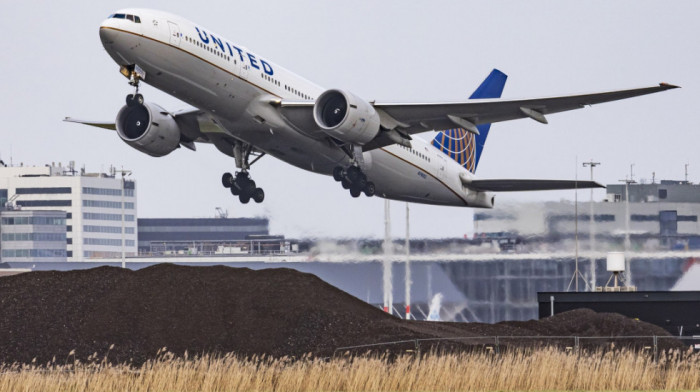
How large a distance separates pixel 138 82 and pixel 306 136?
6528 millimetres

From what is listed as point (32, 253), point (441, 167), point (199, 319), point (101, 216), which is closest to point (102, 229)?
point (101, 216)

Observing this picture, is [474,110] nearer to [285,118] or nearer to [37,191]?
[285,118]

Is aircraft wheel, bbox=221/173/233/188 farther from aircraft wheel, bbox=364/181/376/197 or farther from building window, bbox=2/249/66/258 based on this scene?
building window, bbox=2/249/66/258

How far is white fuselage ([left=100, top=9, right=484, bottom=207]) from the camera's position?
130 ft

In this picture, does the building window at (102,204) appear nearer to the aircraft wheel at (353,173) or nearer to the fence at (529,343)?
the aircraft wheel at (353,173)

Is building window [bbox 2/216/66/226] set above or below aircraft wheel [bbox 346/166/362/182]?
below

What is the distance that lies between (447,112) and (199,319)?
13161 millimetres

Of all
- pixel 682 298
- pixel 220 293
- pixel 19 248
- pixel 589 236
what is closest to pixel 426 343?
pixel 220 293

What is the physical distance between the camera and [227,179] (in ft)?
165

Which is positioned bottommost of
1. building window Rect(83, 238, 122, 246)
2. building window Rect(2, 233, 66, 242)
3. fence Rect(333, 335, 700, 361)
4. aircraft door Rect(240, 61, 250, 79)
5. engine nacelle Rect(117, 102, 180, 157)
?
fence Rect(333, 335, 700, 361)

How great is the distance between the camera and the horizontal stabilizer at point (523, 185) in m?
48.4

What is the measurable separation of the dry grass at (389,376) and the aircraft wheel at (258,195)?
17.3 m

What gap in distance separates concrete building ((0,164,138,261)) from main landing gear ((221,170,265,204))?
10877cm

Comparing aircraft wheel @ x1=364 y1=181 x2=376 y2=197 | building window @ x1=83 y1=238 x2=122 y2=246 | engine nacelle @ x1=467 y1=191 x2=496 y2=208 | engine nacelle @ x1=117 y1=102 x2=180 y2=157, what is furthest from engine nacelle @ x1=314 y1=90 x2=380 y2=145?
building window @ x1=83 y1=238 x2=122 y2=246
